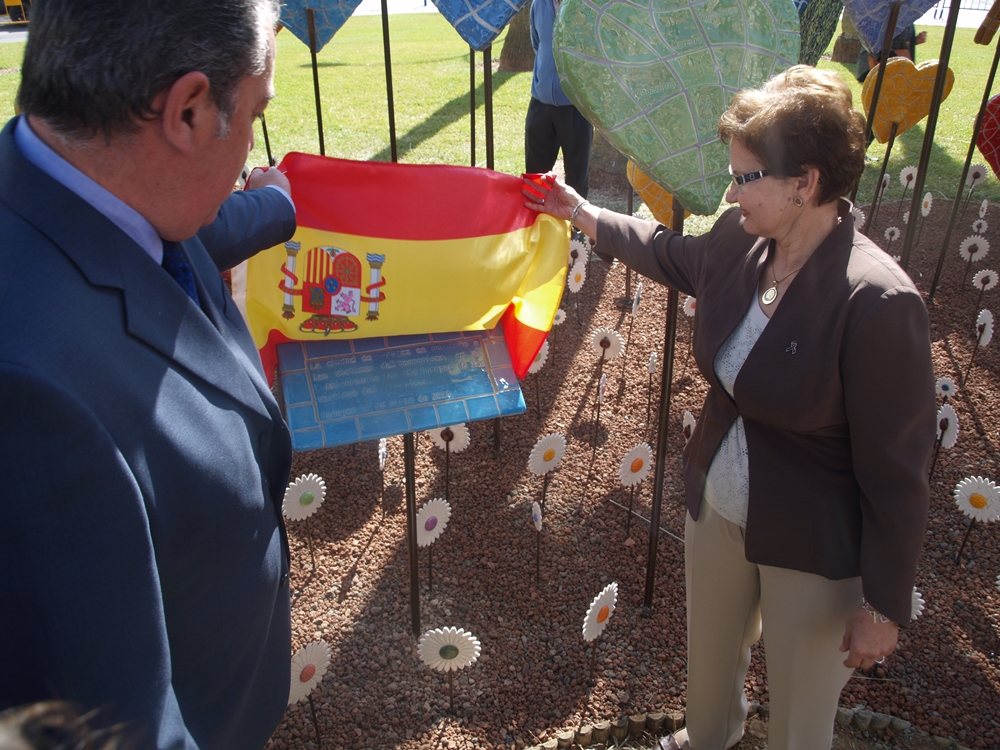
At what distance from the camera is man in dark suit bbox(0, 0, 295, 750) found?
924 millimetres

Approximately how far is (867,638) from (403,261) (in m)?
1.67

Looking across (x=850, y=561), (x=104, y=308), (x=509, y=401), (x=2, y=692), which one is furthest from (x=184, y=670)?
(x=850, y=561)

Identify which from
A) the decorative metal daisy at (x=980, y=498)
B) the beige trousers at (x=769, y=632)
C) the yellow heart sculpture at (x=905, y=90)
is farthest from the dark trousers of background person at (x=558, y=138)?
the beige trousers at (x=769, y=632)

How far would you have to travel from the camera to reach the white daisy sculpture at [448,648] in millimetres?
2271

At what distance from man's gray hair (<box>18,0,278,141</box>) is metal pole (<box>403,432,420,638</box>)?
55.4 inches

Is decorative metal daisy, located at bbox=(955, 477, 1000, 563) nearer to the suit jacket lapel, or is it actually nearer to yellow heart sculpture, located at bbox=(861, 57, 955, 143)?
the suit jacket lapel

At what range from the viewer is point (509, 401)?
2.40 m

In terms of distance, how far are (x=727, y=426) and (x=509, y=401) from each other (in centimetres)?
73

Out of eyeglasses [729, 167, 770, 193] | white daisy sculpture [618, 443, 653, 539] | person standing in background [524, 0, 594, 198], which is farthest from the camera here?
person standing in background [524, 0, 594, 198]

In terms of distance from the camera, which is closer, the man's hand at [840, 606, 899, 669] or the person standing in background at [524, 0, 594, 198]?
the man's hand at [840, 606, 899, 669]

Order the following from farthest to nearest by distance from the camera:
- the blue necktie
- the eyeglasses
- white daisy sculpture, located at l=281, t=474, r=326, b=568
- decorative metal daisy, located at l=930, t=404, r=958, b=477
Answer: decorative metal daisy, located at l=930, t=404, r=958, b=477
white daisy sculpture, located at l=281, t=474, r=326, b=568
the eyeglasses
the blue necktie

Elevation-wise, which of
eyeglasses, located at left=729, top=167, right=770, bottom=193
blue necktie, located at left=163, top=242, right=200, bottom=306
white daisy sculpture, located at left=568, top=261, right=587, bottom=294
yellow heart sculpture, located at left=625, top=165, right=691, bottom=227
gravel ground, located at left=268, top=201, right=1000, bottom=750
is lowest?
gravel ground, located at left=268, top=201, right=1000, bottom=750

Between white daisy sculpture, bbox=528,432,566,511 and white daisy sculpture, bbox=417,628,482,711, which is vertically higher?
white daisy sculpture, bbox=528,432,566,511

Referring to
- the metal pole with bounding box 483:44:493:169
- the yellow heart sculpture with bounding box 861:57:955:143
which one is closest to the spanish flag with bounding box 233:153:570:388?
the metal pole with bounding box 483:44:493:169
